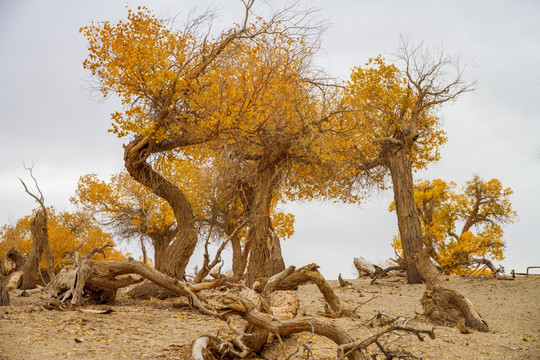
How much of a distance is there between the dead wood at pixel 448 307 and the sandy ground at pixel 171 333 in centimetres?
30

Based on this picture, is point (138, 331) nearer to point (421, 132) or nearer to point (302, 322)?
point (302, 322)

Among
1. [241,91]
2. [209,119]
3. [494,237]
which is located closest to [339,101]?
[241,91]

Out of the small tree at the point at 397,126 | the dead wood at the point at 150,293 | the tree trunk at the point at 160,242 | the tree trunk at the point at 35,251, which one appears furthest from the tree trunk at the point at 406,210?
the tree trunk at the point at 160,242

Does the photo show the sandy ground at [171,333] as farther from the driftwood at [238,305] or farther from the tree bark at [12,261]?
the tree bark at [12,261]

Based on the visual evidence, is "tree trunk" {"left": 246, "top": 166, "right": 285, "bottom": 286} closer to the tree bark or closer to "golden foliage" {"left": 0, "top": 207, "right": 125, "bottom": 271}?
the tree bark

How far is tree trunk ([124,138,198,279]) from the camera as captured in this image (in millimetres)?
11367

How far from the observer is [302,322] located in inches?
218

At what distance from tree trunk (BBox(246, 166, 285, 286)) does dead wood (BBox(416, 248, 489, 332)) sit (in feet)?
15.0

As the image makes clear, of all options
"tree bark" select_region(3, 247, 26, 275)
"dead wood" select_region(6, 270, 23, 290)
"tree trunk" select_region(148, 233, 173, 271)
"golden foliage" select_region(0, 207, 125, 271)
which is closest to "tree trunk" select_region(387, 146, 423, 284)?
"tree trunk" select_region(148, 233, 173, 271)

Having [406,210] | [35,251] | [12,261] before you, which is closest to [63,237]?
[12,261]

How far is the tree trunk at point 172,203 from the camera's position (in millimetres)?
11367

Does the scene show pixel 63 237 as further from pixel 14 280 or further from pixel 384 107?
pixel 384 107

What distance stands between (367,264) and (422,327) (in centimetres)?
1145

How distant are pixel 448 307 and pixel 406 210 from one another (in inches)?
303
